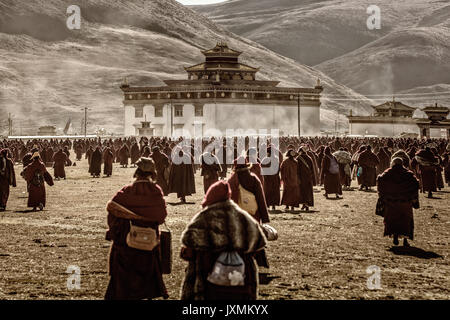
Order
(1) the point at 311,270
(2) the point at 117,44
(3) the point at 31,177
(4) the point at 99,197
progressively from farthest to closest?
(2) the point at 117,44 → (4) the point at 99,197 → (3) the point at 31,177 → (1) the point at 311,270

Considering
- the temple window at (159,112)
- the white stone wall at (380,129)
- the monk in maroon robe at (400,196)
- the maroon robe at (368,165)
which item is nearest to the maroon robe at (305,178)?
the monk in maroon robe at (400,196)

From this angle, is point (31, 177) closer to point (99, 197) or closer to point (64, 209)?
point (64, 209)

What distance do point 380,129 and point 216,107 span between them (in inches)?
806

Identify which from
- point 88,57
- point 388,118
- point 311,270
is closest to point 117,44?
point 88,57

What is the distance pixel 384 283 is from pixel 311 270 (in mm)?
1114

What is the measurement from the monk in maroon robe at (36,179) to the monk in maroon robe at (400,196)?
7.64 meters

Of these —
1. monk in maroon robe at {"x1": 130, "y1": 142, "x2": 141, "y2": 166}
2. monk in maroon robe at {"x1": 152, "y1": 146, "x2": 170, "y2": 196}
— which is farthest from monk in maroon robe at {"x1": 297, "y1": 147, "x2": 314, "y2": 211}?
monk in maroon robe at {"x1": 130, "y1": 142, "x2": 141, "y2": 166}

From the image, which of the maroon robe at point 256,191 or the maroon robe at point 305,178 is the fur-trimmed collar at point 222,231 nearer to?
the maroon robe at point 256,191

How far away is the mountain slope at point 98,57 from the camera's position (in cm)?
10862

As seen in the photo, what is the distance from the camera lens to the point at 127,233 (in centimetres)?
673

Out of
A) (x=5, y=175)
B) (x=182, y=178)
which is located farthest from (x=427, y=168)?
(x=5, y=175)

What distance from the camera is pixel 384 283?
8.14 m

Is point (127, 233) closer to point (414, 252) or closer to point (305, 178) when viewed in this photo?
point (414, 252)

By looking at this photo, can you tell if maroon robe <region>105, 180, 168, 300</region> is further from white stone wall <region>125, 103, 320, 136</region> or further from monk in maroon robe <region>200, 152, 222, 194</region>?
white stone wall <region>125, 103, 320, 136</region>
